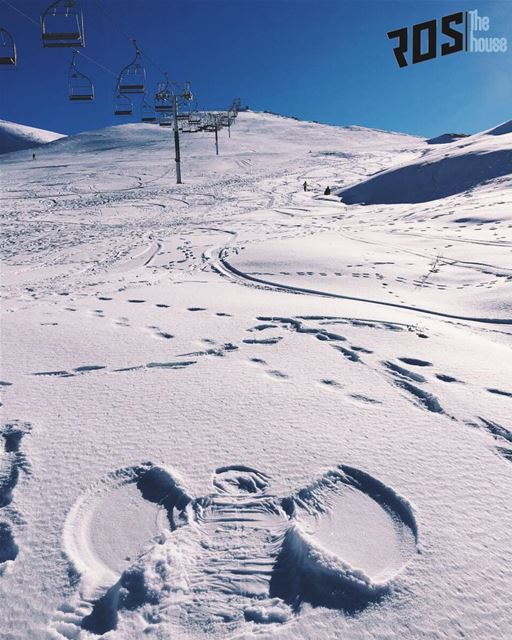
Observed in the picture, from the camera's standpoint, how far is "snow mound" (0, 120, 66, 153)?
103 metres

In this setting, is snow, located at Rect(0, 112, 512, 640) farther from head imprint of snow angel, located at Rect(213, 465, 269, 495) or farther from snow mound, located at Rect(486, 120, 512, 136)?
snow mound, located at Rect(486, 120, 512, 136)

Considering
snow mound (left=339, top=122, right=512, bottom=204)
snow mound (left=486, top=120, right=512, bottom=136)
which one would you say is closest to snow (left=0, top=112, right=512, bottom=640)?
snow mound (left=339, top=122, right=512, bottom=204)

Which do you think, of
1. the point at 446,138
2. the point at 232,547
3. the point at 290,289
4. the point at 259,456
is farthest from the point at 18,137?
the point at 232,547

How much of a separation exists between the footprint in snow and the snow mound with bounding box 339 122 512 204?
54.3 feet

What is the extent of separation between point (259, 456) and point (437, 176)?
60.2ft

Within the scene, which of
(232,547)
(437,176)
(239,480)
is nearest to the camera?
(232,547)

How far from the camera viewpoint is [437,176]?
1759 centimetres

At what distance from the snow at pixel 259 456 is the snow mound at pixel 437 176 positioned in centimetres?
1188

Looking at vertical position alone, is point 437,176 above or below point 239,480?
above

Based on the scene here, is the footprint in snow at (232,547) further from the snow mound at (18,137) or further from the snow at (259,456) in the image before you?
the snow mound at (18,137)

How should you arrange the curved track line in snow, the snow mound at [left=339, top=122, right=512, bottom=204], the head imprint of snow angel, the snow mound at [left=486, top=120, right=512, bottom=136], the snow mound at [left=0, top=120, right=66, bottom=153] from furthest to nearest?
the snow mound at [left=0, top=120, right=66, bottom=153]
the snow mound at [left=486, top=120, right=512, bottom=136]
the snow mound at [left=339, top=122, right=512, bottom=204]
the curved track line in snow
the head imprint of snow angel

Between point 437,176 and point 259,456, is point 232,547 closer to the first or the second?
point 259,456

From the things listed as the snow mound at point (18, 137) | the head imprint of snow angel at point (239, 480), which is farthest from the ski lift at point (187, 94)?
the snow mound at point (18, 137)

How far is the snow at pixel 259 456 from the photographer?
1.44m
